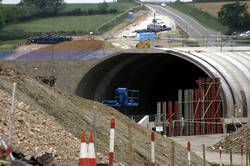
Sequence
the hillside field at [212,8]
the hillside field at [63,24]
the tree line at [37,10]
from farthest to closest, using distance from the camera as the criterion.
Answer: the hillside field at [212,8] < the tree line at [37,10] < the hillside field at [63,24]

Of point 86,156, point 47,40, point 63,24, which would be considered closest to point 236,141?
point 86,156

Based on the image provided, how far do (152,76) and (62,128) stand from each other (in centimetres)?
2999

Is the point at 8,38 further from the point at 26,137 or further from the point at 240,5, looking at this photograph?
the point at 26,137

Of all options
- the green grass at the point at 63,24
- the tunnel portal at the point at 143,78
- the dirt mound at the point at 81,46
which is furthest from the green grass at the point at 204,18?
the tunnel portal at the point at 143,78

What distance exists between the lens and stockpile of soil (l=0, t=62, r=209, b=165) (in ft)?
44.5

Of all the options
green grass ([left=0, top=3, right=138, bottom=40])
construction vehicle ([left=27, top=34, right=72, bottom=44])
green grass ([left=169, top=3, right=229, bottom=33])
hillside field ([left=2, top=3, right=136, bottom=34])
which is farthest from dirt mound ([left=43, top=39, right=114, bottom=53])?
green grass ([left=169, top=3, right=229, bottom=33])

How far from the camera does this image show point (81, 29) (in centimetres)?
8419

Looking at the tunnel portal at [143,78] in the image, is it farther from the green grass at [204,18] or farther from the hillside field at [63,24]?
the green grass at [204,18]

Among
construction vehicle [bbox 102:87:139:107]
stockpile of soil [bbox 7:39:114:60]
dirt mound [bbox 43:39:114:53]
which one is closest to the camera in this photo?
construction vehicle [bbox 102:87:139:107]

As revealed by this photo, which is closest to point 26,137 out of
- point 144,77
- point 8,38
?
point 144,77

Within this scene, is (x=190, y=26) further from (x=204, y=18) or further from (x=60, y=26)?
(x=60, y=26)

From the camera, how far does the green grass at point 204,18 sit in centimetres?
9225

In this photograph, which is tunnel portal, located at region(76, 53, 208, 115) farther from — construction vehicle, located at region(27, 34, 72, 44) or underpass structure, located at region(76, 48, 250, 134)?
construction vehicle, located at region(27, 34, 72, 44)

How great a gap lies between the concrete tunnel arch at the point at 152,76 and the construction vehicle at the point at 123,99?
59 centimetres
